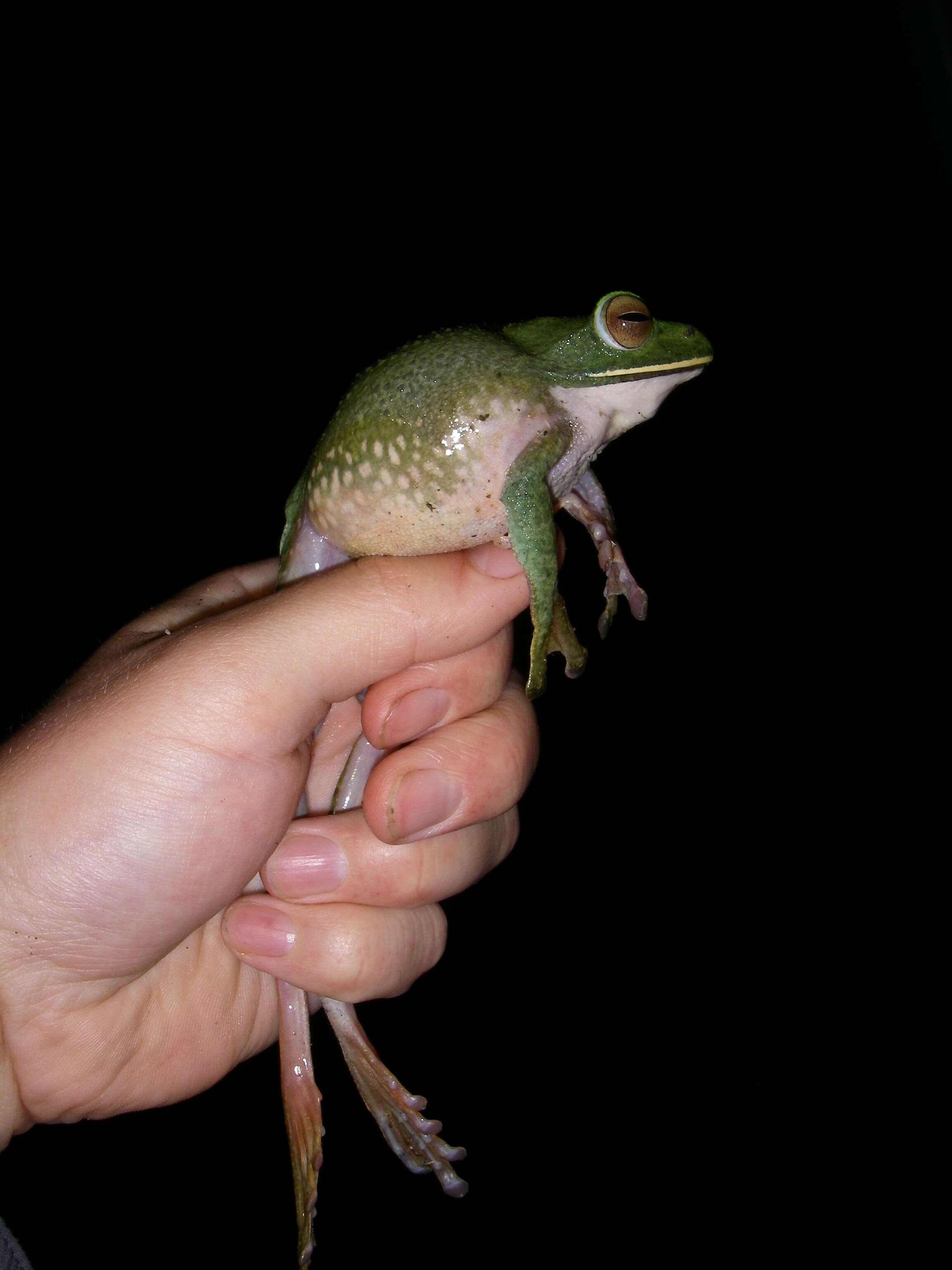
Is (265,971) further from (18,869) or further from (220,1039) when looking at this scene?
(18,869)

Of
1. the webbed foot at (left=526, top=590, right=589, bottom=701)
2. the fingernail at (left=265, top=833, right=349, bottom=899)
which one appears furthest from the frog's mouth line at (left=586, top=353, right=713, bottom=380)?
the fingernail at (left=265, top=833, right=349, bottom=899)

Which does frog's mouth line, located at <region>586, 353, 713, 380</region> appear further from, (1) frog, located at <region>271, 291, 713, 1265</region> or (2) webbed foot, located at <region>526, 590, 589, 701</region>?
(2) webbed foot, located at <region>526, 590, 589, 701</region>

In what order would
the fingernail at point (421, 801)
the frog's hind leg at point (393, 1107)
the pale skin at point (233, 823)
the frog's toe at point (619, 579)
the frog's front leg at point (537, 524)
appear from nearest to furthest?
the frog's front leg at point (537, 524)
the pale skin at point (233, 823)
the frog's toe at point (619, 579)
the fingernail at point (421, 801)
the frog's hind leg at point (393, 1107)

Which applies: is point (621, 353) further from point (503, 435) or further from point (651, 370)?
point (503, 435)

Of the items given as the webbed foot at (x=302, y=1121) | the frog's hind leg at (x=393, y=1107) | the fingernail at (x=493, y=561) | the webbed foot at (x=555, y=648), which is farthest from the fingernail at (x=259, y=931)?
the fingernail at (x=493, y=561)

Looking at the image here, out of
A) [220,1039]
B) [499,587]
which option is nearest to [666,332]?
[499,587]

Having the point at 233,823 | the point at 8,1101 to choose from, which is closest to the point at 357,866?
the point at 233,823

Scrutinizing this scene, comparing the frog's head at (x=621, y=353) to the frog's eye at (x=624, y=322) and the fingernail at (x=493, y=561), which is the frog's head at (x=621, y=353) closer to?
the frog's eye at (x=624, y=322)
